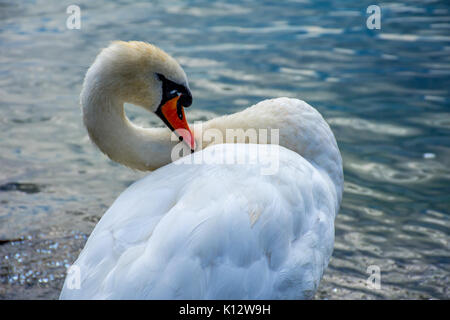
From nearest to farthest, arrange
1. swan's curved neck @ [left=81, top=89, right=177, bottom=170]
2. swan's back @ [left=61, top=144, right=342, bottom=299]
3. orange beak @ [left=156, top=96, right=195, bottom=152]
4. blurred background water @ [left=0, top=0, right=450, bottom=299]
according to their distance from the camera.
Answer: swan's back @ [left=61, top=144, right=342, bottom=299] → swan's curved neck @ [left=81, top=89, right=177, bottom=170] → orange beak @ [left=156, top=96, right=195, bottom=152] → blurred background water @ [left=0, top=0, right=450, bottom=299]

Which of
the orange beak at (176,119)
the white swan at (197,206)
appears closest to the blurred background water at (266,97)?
the white swan at (197,206)

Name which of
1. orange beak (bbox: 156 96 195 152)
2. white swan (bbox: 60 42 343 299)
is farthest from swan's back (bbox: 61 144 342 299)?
orange beak (bbox: 156 96 195 152)

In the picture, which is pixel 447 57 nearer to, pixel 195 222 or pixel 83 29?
pixel 83 29

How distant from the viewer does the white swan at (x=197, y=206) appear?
2379mm

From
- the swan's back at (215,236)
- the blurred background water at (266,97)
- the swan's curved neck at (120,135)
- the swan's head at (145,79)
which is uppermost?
the swan's head at (145,79)

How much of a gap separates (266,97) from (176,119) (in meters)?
3.90

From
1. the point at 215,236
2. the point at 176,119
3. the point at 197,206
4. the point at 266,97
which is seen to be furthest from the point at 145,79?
the point at 266,97

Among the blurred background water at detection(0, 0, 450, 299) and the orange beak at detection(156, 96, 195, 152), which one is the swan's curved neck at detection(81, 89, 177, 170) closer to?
the orange beak at detection(156, 96, 195, 152)

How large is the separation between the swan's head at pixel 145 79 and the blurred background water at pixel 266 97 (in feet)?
4.53

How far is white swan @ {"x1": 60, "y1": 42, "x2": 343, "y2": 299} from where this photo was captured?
7.80 ft

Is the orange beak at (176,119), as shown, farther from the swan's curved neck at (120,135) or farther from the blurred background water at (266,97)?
the blurred background water at (266,97)

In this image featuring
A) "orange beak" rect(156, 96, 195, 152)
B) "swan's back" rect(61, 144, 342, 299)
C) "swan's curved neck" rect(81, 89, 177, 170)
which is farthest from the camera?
"orange beak" rect(156, 96, 195, 152)

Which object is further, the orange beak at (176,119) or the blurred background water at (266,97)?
the blurred background water at (266,97)

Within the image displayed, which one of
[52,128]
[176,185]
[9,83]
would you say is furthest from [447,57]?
[176,185]
